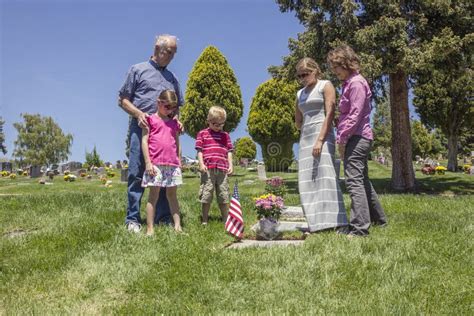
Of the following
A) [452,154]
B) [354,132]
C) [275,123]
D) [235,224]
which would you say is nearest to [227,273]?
[235,224]

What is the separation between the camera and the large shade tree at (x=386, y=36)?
1558cm

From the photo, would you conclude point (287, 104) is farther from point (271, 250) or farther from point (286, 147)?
point (271, 250)

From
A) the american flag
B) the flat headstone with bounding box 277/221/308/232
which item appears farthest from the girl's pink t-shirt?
the flat headstone with bounding box 277/221/308/232

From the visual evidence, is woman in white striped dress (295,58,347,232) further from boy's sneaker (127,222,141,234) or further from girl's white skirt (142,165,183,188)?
boy's sneaker (127,222,141,234)

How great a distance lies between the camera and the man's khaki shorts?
6727 mm

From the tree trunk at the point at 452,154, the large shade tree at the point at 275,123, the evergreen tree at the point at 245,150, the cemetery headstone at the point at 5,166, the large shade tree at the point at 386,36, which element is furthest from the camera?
the evergreen tree at the point at 245,150

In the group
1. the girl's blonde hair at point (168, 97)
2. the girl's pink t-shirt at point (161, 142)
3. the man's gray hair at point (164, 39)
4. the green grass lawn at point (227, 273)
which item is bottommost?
the green grass lawn at point (227, 273)

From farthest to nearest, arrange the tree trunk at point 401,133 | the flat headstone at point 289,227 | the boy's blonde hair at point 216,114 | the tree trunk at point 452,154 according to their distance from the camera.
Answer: the tree trunk at point 452,154, the tree trunk at point 401,133, the boy's blonde hair at point 216,114, the flat headstone at point 289,227

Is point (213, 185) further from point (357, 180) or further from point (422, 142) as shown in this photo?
point (422, 142)

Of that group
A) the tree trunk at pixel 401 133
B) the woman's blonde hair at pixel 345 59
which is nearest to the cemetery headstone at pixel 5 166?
the tree trunk at pixel 401 133

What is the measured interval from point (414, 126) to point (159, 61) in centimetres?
5687

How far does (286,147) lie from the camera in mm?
38344

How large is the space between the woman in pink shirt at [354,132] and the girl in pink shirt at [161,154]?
207 centimetres

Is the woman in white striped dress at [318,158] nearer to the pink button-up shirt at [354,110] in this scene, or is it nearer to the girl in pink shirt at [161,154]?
the pink button-up shirt at [354,110]
